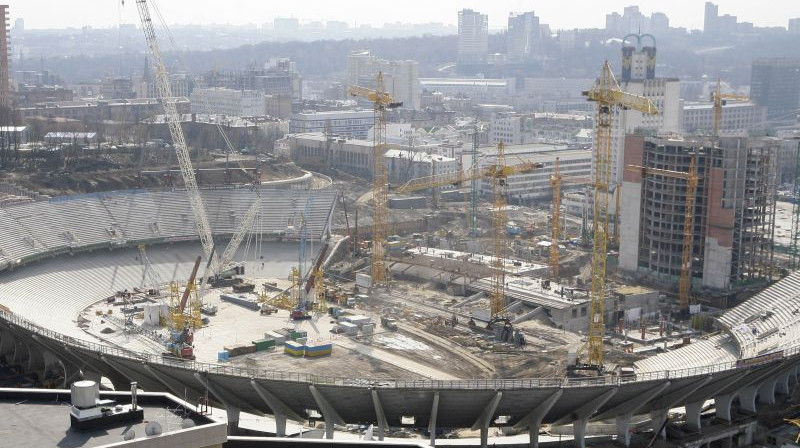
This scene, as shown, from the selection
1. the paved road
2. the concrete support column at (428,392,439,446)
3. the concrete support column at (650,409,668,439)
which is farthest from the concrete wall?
the concrete support column at (428,392,439,446)

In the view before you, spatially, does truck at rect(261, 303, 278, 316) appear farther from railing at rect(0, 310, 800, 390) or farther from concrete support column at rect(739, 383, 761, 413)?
concrete support column at rect(739, 383, 761, 413)

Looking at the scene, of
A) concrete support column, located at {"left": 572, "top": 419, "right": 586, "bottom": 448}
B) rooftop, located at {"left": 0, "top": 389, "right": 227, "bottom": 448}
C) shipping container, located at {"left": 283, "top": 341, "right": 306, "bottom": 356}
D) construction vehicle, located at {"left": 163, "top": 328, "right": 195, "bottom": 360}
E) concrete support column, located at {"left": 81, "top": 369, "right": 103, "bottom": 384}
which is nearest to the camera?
rooftop, located at {"left": 0, "top": 389, "right": 227, "bottom": 448}

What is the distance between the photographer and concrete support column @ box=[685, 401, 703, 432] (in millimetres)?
23866

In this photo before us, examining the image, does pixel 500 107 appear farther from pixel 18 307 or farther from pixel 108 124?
pixel 18 307

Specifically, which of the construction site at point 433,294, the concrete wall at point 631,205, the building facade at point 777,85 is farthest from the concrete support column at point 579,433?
the building facade at point 777,85

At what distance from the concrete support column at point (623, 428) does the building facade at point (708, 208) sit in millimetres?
16631

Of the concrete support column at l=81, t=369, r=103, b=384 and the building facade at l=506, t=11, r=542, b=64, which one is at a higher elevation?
the building facade at l=506, t=11, r=542, b=64

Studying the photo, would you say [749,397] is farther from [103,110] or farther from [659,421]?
[103,110]

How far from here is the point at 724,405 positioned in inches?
964

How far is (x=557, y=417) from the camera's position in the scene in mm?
22281

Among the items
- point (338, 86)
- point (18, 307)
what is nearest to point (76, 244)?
point (18, 307)

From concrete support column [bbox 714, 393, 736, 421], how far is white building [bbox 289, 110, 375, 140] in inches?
2395

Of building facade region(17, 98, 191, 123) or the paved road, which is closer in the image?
the paved road

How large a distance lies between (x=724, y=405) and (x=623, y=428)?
303cm
